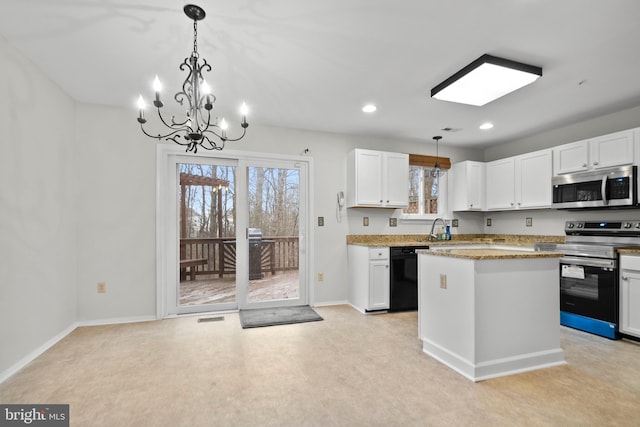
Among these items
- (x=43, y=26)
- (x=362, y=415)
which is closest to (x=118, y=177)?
(x=43, y=26)

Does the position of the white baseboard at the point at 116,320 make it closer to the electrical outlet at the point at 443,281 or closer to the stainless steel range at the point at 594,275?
the electrical outlet at the point at 443,281

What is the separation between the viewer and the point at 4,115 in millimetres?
2279

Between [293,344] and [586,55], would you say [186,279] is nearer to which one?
[293,344]

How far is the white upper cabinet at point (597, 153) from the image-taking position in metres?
3.21

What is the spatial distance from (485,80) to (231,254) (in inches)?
135

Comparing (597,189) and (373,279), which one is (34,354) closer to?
(373,279)

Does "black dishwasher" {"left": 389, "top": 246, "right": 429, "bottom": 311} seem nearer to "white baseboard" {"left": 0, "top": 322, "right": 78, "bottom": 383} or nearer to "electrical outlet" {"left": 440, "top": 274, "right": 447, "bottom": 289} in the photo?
"electrical outlet" {"left": 440, "top": 274, "right": 447, "bottom": 289}

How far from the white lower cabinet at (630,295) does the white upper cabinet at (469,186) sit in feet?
6.73

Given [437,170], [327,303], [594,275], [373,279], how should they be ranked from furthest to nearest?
[437,170], [327,303], [373,279], [594,275]

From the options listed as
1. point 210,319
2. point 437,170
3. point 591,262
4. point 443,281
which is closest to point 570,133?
point 437,170

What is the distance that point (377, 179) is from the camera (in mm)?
4340

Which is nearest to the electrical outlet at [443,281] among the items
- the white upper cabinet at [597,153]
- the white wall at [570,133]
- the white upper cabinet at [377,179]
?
the white upper cabinet at [377,179]

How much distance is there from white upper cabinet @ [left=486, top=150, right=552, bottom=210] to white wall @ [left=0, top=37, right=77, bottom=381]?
220 inches

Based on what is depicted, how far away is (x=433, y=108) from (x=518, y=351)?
102 inches
